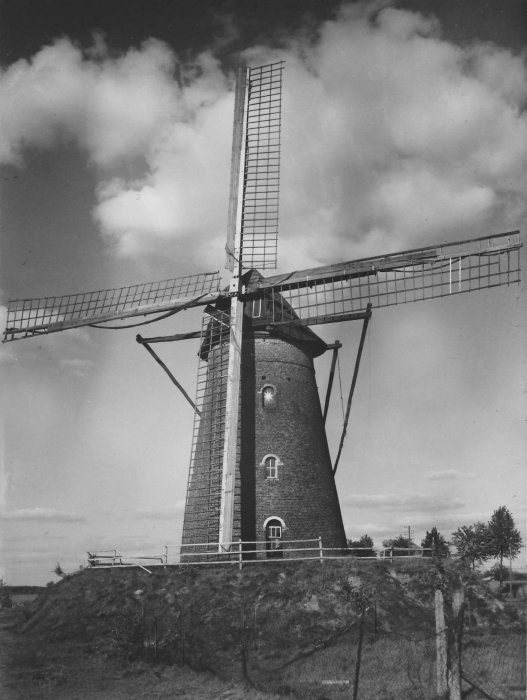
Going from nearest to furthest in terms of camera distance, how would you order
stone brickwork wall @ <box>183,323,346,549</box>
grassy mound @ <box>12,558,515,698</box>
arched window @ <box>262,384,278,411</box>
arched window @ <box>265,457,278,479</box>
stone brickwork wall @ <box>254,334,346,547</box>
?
grassy mound @ <box>12,558,515,698</box> → stone brickwork wall @ <box>183,323,346,549</box> → stone brickwork wall @ <box>254,334,346,547</box> → arched window @ <box>265,457,278,479</box> → arched window @ <box>262,384,278,411</box>

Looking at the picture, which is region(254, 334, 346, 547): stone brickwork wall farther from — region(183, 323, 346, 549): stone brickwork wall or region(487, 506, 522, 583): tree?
region(487, 506, 522, 583): tree

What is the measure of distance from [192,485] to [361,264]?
8.67 metres

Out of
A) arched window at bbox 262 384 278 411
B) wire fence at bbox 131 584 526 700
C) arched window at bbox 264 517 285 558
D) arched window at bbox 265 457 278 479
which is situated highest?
arched window at bbox 262 384 278 411

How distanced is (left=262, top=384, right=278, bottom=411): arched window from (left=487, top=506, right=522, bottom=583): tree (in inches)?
1514

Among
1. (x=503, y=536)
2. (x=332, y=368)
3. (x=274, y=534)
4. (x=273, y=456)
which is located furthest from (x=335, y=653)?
(x=503, y=536)

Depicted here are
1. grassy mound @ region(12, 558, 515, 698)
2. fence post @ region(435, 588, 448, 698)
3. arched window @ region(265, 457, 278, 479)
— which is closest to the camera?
fence post @ region(435, 588, 448, 698)

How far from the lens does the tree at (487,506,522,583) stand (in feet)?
177

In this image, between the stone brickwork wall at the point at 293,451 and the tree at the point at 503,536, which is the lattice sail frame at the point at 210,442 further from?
the tree at the point at 503,536

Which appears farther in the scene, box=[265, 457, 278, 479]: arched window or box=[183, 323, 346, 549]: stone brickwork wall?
box=[265, 457, 278, 479]: arched window

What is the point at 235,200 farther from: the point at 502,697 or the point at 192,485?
the point at 502,697

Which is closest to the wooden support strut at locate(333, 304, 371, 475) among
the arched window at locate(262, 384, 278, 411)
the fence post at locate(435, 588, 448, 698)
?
the arched window at locate(262, 384, 278, 411)

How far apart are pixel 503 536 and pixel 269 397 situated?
42751 mm

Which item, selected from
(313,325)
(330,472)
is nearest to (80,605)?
(330,472)

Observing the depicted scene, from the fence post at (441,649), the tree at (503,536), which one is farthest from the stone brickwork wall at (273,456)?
the tree at (503,536)
